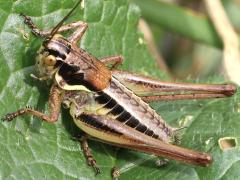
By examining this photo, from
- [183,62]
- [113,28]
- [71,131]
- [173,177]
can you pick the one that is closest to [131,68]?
[113,28]

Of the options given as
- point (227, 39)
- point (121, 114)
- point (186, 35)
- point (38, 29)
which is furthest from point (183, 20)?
point (38, 29)

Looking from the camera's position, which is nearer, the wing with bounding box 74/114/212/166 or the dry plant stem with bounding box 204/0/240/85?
the wing with bounding box 74/114/212/166

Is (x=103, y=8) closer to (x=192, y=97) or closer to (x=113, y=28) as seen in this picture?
(x=113, y=28)

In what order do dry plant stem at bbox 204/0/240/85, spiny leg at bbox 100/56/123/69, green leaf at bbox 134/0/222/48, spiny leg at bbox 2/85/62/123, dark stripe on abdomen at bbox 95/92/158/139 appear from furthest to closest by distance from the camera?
green leaf at bbox 134/0/222/48
dry plant stem at bbox 204/0/240/85
spiny leg at bbox 100/56/123/69
dark stripe on abdomen at bbox 95/92/158/139
spiny leg at bbox 2/85/62/123

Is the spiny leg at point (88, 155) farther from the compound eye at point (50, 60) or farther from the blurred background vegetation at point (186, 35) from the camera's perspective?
the blurred background vegetation at point (186, 35)

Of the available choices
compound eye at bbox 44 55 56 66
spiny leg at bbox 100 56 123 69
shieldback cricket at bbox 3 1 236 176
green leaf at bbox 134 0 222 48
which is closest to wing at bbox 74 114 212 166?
shieldback cricket at bbox 3 1 236 176

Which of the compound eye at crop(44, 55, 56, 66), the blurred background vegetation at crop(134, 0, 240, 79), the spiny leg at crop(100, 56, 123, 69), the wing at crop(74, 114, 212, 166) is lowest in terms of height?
the blurred background vegetation at crop(134, 0, 240, 79)

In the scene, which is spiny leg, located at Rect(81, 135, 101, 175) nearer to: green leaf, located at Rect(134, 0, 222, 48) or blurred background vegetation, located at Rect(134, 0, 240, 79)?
blurred background vegetation, located at Rect(134, 0, 240, 79)
